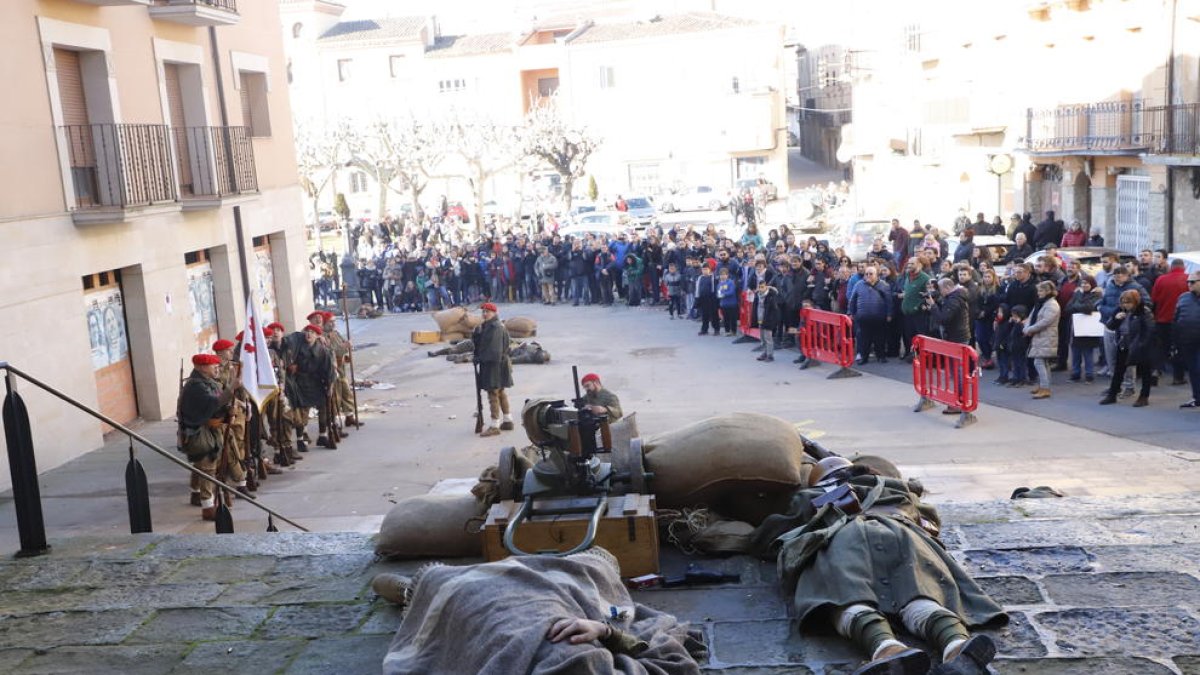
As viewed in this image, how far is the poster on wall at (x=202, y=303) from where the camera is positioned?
61.5 feet

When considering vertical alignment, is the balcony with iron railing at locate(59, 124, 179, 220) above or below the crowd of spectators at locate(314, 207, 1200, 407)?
above

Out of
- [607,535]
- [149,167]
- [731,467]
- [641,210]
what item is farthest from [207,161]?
[641,210]

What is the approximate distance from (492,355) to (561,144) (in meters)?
37.7

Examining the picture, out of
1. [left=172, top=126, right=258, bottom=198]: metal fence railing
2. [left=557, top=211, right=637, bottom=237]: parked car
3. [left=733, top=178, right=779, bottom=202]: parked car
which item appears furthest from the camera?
[left=733, top=178, right=779, bottom=202]: parked car

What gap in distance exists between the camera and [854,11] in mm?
53438

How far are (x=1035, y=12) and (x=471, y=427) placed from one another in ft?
71.6

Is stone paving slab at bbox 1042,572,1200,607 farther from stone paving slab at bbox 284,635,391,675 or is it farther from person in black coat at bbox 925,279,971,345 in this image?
person in black coat at bbox 925,279,971,345

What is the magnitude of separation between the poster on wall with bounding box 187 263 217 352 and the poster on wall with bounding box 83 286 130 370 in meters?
1.88

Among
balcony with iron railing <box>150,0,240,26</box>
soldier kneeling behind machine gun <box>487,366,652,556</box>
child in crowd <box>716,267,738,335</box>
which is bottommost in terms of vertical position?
child in crowd <box>716,267,738,335</box>

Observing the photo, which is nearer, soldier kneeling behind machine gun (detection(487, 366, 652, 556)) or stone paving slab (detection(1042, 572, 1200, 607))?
stone paving slab (detection(1042, 572, 1200, 607))

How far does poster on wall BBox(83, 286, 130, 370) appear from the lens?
15.8 meters

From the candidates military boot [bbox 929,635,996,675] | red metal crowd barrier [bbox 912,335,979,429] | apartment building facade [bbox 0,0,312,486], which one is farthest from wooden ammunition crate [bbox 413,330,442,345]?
military boot [bbox 929,635,996,675]

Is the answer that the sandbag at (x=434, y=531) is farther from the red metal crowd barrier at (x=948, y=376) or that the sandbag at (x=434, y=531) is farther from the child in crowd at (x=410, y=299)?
the child in crowd at (x=410, y=299)

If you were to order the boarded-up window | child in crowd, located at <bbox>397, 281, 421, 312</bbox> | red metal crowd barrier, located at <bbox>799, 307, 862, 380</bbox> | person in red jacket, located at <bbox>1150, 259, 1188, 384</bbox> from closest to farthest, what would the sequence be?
person in red jacket, located at <bbox>1150, 259, 1188, 384</bbox> → red metal crowd barrier, located at <bbox>799, 307, 862, 380</bbox> → the boarded-up window → child in crowd, located at <bbox>397, 281, 421, 312</bbox>
